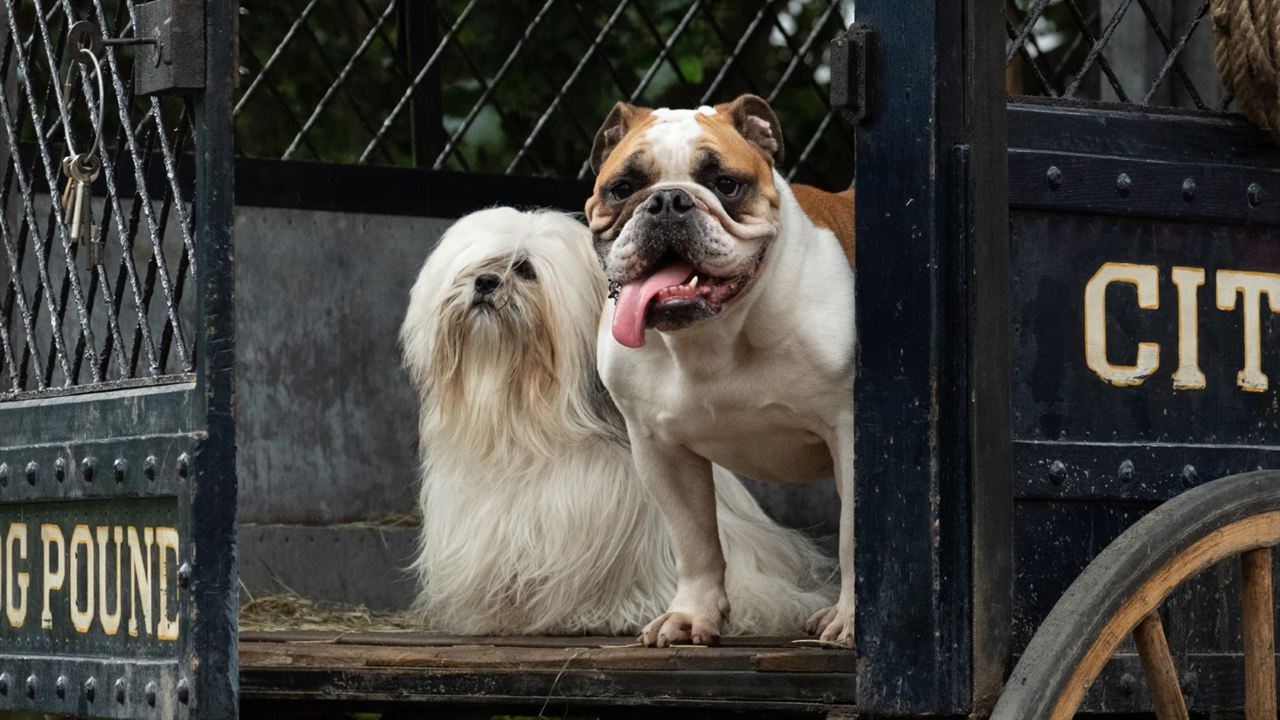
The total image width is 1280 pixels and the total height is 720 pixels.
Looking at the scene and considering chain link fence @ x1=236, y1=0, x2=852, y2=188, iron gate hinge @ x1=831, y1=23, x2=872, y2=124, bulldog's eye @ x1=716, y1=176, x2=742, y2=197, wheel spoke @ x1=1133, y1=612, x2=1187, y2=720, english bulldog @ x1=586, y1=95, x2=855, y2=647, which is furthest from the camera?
chain link fence @ x1=236, y1=0, x2=852, y2=188

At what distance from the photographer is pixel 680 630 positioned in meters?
3.52

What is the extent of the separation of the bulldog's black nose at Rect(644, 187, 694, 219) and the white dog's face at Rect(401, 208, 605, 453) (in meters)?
1.14

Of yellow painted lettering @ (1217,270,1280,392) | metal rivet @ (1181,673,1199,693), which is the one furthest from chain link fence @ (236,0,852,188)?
metal rivet @ (1181,673,1199,693)

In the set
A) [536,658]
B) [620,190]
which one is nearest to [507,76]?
[620,190]

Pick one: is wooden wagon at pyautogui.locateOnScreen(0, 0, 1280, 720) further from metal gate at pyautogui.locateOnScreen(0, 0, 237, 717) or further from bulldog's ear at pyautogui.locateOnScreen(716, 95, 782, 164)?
bulldog's ear at pyautogui.locateOnScreen(716, 95, 782, 164)

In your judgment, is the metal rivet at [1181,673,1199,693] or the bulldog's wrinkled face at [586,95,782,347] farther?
the bulldog's wrinkled face at [586,95,782,347]

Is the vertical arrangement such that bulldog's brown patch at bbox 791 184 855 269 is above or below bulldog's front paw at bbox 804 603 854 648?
above

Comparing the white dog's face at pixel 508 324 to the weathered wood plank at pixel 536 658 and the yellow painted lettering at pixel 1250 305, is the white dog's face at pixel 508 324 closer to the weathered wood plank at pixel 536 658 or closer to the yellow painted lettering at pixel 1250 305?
the weathered wood plank at pixel 536 658

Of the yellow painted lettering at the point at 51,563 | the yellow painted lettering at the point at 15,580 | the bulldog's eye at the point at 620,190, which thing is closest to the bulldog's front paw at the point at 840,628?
the bulldog's eye at the point at 620,190

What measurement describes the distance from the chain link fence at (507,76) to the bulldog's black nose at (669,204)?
7.30ft

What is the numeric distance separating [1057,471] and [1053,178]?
17.3 inches

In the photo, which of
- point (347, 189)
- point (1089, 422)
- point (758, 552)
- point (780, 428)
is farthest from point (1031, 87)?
point (1089, 422)

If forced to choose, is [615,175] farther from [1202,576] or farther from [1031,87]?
[1031,87]

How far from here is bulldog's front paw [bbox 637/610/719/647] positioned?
349cm
